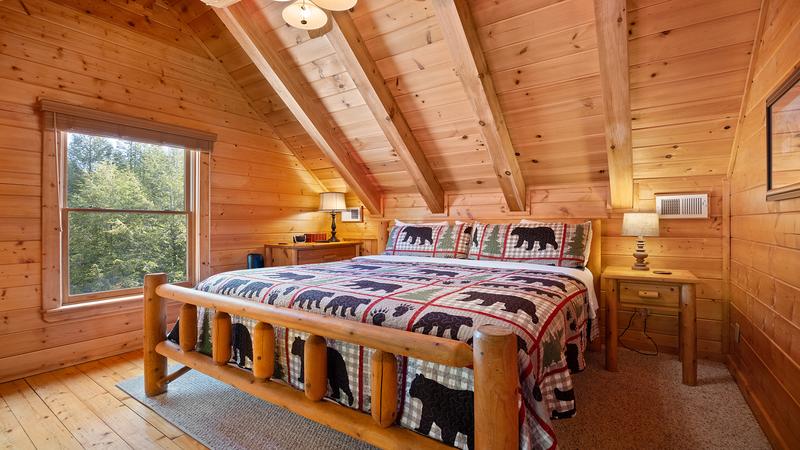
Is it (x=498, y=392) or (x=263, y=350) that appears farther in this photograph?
(x=263, y=350)

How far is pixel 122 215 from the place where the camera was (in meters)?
2.83

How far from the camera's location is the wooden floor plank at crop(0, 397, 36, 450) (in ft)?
5.28

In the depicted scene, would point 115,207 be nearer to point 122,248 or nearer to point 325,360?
point 122,248

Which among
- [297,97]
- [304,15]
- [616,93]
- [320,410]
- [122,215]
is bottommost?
[320,410]

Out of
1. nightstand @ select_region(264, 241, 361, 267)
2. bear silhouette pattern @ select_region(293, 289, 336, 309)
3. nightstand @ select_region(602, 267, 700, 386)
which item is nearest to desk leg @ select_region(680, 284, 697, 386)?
nightstand @ select_region(602, 267, 700, 386)

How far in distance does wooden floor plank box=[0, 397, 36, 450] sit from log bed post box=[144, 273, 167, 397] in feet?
1.54

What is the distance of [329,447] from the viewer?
157cm

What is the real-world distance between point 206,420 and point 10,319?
61.1 inches

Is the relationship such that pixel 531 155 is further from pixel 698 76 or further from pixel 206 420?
pixel 206 420

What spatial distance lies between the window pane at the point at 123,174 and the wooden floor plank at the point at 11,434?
1.31m

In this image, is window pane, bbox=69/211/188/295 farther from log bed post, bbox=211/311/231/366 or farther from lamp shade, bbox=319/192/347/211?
log bed post, bbox=211/311/231/366

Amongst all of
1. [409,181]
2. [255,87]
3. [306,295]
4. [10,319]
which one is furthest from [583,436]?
[255,87]

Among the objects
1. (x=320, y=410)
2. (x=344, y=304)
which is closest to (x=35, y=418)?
(x=320, y=410)

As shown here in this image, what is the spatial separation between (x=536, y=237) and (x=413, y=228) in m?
1.00
